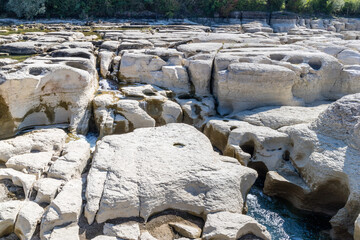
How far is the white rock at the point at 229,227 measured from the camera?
430cm

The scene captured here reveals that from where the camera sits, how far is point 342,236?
5340mm

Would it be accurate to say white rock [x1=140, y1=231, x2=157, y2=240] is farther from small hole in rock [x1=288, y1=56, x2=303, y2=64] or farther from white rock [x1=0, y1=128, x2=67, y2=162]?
small hole in rock [x1=288, y1=56, x2=303, y2=64]

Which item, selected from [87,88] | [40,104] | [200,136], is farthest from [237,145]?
[40,104]

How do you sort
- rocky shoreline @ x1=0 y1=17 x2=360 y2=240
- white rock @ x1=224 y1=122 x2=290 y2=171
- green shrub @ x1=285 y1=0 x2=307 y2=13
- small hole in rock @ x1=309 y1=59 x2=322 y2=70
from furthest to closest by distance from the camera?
green shrub @ x1=285 y1=0 x2=307 y2=13 < small hole in rock @ x1=309 y1=59 x2=322 y2=70 < white rock @ x1=224 y1=122 x2=290 y2=171 < rocky shoreline @ x1=0 y1=17 x2=360 y2=240

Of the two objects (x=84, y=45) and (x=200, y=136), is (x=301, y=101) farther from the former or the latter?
(x=84, y=45)

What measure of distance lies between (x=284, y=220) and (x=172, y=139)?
271cm

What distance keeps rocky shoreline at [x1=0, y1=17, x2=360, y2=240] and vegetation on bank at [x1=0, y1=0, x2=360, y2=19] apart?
40.5 feet

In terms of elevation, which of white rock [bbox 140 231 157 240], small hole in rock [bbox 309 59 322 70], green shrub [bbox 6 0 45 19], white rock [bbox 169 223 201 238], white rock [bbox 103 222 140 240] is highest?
green shrub [bbox 6 0 45 19]

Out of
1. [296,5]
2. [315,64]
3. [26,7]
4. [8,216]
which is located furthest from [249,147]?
[296,5]

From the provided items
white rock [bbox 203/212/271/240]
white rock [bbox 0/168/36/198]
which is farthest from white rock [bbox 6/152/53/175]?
white rock [bbox 203/212/271/240]

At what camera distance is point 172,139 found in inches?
238

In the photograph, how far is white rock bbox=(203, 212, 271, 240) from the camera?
4.30 meters

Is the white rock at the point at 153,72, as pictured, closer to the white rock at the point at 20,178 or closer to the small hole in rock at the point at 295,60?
the small hole in rock at the point at 295,60

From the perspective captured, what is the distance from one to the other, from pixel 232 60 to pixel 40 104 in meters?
5.36
